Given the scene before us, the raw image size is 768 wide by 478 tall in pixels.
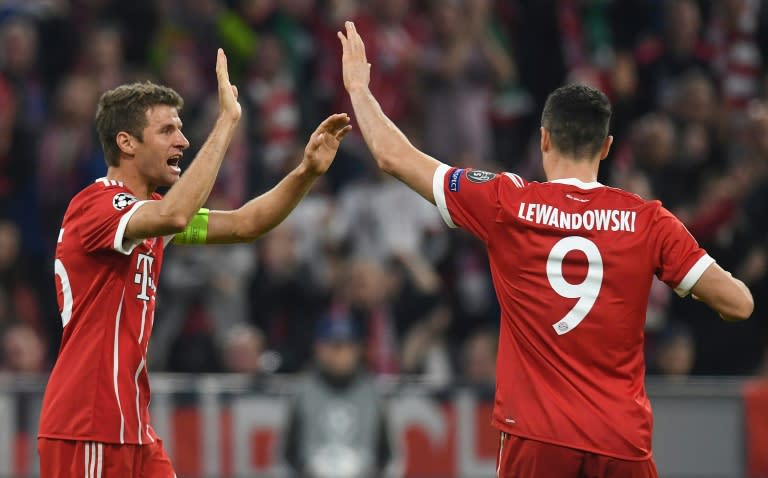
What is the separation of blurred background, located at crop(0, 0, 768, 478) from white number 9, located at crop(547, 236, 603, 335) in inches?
157

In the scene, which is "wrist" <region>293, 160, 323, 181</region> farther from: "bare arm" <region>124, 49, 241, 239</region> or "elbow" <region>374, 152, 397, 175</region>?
"bare arm" <region>124, 49, 241, 239</region>

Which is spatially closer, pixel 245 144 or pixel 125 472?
pixel 125 472

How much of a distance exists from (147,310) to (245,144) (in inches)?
264

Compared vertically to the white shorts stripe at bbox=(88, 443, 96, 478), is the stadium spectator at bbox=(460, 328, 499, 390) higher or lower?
higher

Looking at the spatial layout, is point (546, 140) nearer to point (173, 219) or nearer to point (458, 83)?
Answer: point (173, 219)

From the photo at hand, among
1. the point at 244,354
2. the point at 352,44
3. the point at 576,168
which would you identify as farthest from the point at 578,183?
the point at 244,354

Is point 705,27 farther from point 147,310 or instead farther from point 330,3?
point 147,310

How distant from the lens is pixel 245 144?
1251 cm

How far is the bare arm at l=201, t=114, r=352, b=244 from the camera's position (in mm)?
6492

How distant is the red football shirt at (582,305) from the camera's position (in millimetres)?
5496

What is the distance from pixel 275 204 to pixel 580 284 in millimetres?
1665

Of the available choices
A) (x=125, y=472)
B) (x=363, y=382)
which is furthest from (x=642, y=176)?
(x=125, y=472)

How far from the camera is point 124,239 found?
18.7ft

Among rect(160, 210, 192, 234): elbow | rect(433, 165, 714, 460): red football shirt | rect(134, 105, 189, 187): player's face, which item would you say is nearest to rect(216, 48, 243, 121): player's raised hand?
rect(134, 105, 189, 187): player's face
